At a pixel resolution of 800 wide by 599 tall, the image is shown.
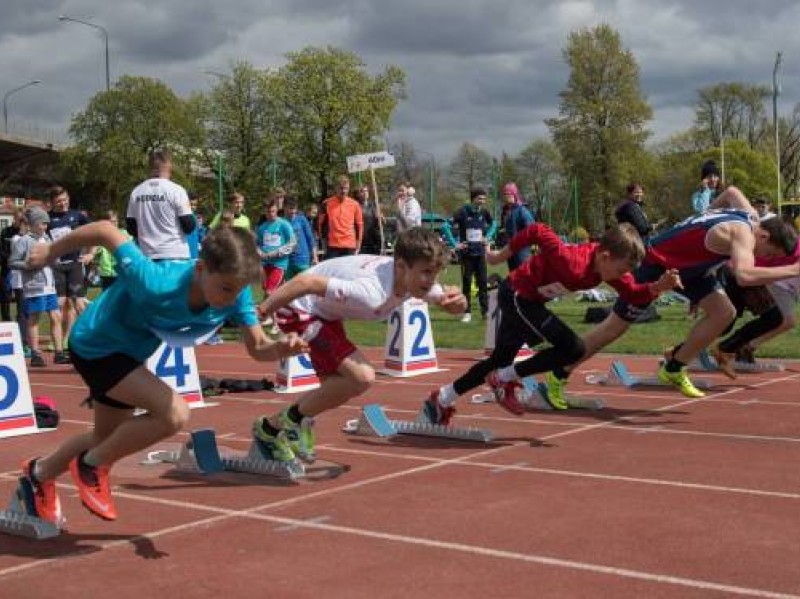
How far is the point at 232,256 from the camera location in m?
4.27

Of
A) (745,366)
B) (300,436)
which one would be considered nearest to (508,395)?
(300,436)

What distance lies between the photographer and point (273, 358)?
4828mm

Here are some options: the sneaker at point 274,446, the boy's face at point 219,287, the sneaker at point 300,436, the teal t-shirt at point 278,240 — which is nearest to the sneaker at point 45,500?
the boy's face at point 219,287

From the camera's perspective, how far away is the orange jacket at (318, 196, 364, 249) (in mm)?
15758

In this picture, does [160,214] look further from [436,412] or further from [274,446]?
[274,446]

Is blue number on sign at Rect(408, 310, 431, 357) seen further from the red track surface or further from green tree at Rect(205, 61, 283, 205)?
green tree at Rect(205, 61, 283, 205)

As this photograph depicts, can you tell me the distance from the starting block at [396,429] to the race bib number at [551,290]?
1.09m

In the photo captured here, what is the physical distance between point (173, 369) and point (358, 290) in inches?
152

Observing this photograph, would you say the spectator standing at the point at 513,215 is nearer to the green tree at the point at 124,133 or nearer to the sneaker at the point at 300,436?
the sneaker at the point at 300,436

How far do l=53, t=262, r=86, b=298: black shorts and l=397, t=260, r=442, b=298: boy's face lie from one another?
8.06 meters

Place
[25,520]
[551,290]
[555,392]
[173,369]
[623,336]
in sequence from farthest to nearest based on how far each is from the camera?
1. [623,336]
2. [173,369]
3. [555,392]
4. [551,290]
5. [25,520]

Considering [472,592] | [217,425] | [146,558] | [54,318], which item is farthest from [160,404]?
[54,318]

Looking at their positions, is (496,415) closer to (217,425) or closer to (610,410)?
(610,410)

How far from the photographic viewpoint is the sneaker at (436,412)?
7.52m
